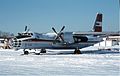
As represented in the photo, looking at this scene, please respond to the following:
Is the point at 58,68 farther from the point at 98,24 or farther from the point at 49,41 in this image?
the point at 98,24

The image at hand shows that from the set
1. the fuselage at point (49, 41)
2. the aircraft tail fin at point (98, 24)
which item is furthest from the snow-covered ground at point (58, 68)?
the aircraft tail fin at point (98, 24)

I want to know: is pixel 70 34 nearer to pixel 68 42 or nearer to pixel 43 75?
pixel 68 42

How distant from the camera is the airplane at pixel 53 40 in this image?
30.0 metres

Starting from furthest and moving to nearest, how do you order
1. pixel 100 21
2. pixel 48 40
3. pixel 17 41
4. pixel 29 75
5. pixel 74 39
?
1. pixel 100 21
2. pixel 74 39
3. pixel 48 40
4. pixel 17 41
5. pixel 29 75

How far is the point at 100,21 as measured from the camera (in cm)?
4075

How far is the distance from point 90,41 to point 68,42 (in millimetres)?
4106

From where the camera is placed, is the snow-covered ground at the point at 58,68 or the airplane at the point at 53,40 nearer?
the snow-covered ground at the point at 58,68

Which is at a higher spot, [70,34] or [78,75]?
[70,34]

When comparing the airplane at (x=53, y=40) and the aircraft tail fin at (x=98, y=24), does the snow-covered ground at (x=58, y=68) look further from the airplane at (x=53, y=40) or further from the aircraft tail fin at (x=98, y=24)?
the aircraft tail fin at (x=98, y=24)

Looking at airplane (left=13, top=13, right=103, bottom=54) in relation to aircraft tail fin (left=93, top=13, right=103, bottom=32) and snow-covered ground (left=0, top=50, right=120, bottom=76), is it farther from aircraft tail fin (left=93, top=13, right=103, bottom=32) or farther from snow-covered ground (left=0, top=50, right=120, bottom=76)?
snow-covered ground (left=0, top=50, right=120, bottom=76)

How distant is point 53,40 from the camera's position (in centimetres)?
3222

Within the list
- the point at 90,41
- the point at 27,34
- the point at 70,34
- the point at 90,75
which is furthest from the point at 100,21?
the point at 90,75

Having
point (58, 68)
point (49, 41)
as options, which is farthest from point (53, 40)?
point (58, 68)

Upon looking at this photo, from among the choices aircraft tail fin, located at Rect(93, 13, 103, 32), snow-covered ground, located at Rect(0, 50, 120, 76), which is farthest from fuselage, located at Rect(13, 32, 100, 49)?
snow-covered ground, located at Rect(0, 50, 120, 76)
